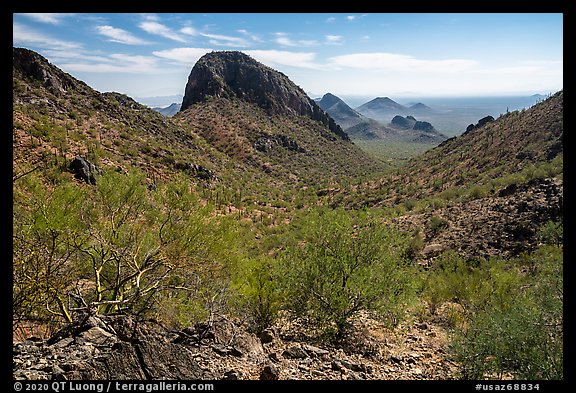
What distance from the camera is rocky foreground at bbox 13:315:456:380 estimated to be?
3.74m

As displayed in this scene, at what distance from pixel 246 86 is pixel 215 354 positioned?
225ft

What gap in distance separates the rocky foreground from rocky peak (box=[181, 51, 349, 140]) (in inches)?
2413

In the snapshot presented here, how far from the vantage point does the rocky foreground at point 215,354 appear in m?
3.74

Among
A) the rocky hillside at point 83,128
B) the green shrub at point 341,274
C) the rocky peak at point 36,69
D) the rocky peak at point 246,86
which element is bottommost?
the green shrub at point 341,274

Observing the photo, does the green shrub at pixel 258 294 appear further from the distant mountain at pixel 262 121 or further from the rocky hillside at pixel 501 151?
the distant mountain at pixel 262 121

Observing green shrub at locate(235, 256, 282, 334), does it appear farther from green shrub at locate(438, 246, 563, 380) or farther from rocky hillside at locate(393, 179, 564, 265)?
rocky hillside at locate(393, 179, 564, 265)

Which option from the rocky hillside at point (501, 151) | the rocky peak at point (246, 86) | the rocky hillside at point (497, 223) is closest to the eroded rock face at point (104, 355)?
the rocky hillside at point (497, 223)

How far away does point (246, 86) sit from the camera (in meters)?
68.6

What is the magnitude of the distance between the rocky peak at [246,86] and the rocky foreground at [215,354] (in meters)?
61.3

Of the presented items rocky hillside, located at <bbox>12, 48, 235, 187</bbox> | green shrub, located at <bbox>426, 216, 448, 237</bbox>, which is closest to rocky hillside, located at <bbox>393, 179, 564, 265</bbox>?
green shrub, located at <bbox>426, 216, 448, 237</bbox>

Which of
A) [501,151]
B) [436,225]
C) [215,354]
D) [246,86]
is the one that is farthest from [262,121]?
[215,354]

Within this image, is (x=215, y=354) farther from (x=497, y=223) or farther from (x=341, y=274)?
(x=497, y=223)
